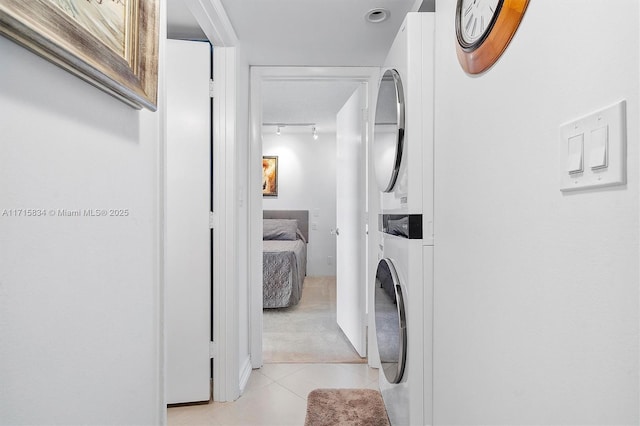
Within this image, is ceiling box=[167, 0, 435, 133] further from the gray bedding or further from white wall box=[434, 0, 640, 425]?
the gray bedding

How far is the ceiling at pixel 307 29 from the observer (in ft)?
6.08

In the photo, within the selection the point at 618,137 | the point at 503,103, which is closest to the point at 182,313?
the point at 503,103

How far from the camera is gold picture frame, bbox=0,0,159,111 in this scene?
56 centimetres

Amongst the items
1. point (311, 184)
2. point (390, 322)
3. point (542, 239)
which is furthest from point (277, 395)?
point (311, 184)

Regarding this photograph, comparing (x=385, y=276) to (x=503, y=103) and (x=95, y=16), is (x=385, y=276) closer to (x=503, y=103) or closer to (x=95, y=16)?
(x=503, y=103)

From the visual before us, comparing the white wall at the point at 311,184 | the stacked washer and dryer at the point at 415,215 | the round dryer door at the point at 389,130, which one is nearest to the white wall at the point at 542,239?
the stacked washer and dryer at the point at 415,215

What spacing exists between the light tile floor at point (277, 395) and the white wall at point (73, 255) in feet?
3.48

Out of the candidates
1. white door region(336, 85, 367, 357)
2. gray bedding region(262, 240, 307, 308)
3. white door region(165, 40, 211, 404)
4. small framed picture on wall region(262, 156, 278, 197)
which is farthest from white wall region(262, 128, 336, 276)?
white door region(165, 40, 211, 404)

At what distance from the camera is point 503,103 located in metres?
0.88

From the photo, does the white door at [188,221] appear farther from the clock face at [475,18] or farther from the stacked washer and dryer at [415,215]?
the clock face at [475,18]

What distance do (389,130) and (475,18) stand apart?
65 cm

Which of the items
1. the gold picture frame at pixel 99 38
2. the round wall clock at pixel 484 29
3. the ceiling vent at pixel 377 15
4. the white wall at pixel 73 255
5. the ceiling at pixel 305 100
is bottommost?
the white wall at pixel 73 255

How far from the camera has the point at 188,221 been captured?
2088 millimetres

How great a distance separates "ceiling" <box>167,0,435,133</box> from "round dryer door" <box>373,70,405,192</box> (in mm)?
428
